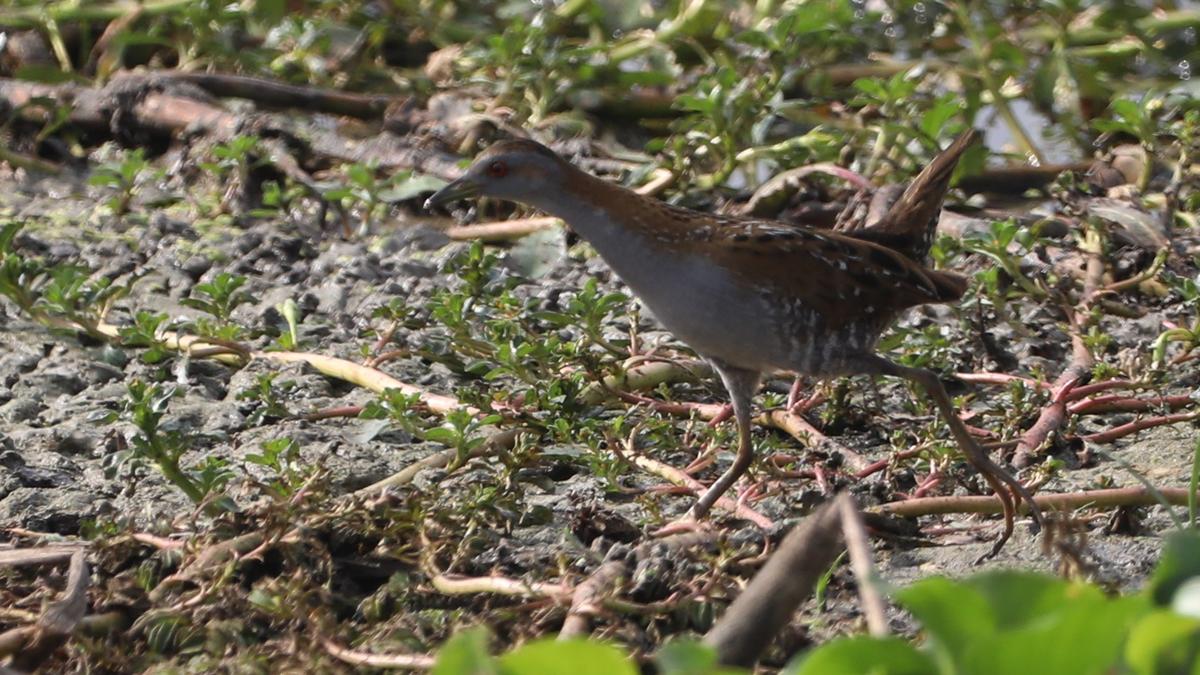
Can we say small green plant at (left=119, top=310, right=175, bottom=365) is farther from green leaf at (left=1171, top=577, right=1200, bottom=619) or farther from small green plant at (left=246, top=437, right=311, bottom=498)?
green leaf at (left=1171, top=577, right=1200, bottom=619)

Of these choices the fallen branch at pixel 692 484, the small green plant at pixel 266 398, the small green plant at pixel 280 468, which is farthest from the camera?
the small green plant at pixel 266 398

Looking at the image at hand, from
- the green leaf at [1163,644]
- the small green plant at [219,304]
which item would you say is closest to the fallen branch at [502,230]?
the small green plant at [219,304]

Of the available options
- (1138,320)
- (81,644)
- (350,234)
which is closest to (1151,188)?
(1138,320)

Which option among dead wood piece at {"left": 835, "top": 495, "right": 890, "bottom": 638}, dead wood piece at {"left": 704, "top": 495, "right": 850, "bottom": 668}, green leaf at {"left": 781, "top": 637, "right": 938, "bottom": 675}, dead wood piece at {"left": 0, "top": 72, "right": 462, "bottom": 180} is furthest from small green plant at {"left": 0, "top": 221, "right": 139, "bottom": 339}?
green leaf at {"left": 781, "top": 637, "right": 938, "bottom": 675}

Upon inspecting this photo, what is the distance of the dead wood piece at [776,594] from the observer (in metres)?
2.71

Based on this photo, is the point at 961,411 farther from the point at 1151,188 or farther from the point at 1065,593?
the point at 1065,593

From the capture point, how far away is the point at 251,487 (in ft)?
12.4

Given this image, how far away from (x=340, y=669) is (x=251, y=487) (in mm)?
707

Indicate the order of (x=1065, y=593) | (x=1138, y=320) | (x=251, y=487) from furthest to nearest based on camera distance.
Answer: (x=1138, y=320) → (x=251, y=487) → (x=1065, y=593)

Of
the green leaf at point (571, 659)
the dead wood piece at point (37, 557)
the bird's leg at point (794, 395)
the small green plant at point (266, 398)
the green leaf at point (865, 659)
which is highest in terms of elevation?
the green leaf at point (571, 659)

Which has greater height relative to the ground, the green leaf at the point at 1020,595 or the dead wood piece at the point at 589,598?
the green leaf at the point at 1020,595

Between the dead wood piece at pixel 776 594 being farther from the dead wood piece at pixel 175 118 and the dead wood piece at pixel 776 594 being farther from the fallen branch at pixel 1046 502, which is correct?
the dead wood piece at pixel 175 118

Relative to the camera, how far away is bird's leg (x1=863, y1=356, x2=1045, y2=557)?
3.84 metres

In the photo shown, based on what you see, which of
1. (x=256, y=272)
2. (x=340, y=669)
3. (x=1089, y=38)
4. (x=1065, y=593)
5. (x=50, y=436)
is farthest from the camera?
(x=1089, y=38)
